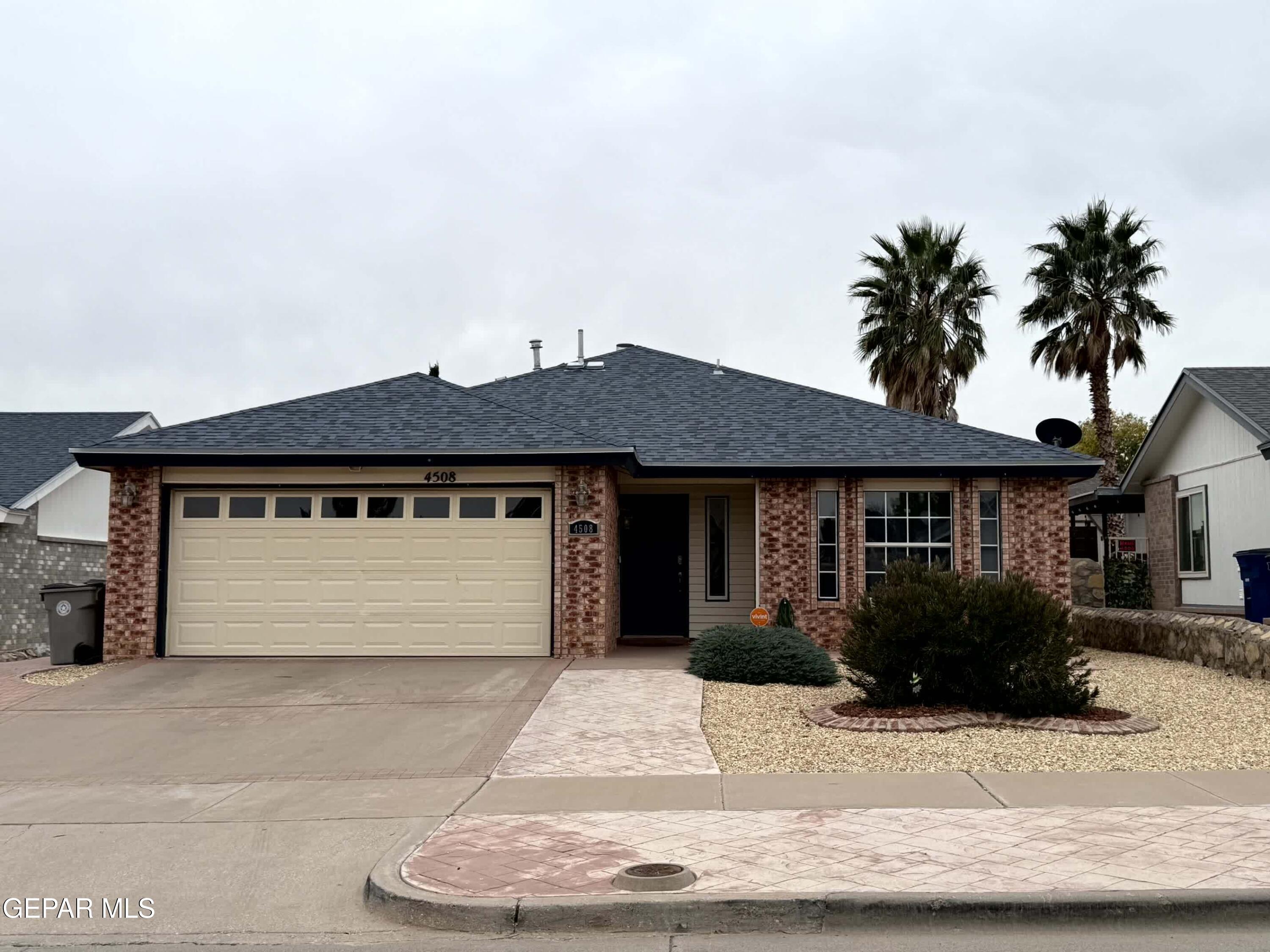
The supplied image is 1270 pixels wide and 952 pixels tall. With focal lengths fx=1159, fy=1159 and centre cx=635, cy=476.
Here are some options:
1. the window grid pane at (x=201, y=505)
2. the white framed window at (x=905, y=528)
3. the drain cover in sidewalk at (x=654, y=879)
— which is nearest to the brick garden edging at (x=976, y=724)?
the drain cover in sidewalk at (x=654, y=879)

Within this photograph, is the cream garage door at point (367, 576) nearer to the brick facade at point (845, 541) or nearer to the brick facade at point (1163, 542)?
the brick facade at point (845, 541)

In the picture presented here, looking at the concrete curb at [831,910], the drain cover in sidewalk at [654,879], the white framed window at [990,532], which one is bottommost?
the concrete curb at [831,910]

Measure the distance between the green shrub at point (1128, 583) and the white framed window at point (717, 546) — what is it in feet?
34.9

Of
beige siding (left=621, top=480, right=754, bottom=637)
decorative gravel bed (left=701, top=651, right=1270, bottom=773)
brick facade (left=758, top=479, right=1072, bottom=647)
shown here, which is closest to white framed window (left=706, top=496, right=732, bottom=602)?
beige siding (left=621, top=480, right=754, bottom=637)

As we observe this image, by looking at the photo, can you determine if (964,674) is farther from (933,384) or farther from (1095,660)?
(933,384)

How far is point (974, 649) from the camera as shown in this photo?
413 inches

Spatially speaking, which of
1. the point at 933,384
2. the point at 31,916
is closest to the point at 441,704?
the point at 31,916

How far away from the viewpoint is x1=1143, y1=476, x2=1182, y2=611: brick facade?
22109 mm

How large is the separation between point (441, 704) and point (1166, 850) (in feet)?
24.6

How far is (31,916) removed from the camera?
19.3ft

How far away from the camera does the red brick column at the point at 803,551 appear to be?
17.0 meters

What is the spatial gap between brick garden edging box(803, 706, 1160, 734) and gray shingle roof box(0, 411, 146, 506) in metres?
16.4

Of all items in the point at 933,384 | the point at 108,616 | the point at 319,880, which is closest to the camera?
the point at 319,880

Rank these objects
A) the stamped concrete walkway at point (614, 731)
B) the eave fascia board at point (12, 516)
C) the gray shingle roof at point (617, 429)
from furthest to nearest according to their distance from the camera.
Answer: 1. the eave fascia board at point (12, 516)
2. the gray shingle roof at point (617, 429)
3. the stamped concrete walkway at point (614, 731)
